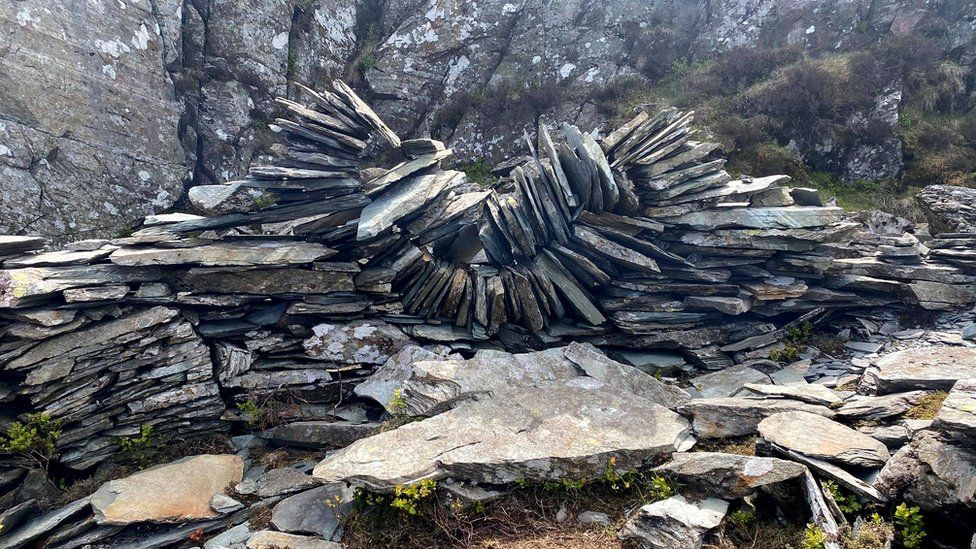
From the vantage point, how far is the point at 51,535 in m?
6.73

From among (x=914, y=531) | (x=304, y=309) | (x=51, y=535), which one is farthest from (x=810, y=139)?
(x=51, y=535)

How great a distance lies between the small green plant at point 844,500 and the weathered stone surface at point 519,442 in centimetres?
170

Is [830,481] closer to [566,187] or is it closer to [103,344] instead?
[566,187]

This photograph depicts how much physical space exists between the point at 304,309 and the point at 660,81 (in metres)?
18.1

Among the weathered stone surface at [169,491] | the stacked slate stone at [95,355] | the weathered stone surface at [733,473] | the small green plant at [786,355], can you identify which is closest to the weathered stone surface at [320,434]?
the weathered stone surface at [169,491]

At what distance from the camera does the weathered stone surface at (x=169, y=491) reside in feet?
22.4

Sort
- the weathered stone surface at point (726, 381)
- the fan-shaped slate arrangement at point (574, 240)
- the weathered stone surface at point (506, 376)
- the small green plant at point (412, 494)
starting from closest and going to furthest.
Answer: the small green plant at point (412, 494) → the weathered stone surface at point (506, 376) → the weathered stone surface at point (726, 381) → the fan-shaped slate arrangement at point (574, 240)

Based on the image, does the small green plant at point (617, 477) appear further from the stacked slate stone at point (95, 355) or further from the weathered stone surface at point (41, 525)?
the weathered stone surface at point (41, 525)

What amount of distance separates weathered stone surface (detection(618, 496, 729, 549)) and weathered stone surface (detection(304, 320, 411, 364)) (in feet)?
18.5

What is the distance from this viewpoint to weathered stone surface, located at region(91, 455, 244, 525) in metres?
6.82

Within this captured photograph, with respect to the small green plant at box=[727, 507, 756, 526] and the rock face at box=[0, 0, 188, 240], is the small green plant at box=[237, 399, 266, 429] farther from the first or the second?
the rock face at box=[0, 0, 188, 240]

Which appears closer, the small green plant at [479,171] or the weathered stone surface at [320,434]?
the weathered stone surface at [320,434]

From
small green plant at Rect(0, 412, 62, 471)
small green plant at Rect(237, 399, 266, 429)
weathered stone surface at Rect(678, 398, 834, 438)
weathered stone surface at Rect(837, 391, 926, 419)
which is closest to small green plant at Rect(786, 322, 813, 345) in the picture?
weathered stone surface at Rect(837, 391, 926, 419)

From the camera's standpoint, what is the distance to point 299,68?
19.0m
